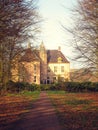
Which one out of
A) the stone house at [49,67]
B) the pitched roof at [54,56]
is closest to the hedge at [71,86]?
the stone house at [49,67]

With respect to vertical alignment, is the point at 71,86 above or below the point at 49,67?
below

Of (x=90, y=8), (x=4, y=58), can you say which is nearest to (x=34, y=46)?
(x=4, y=58)

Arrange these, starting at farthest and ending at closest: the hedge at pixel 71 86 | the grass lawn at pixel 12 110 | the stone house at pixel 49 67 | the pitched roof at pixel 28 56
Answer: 1. the stone house at pixel 49 67
2. the hedge at pixel 71 86
3. the pitched roof at pixel 28 56
4. the grass lawn at pixel 12 110

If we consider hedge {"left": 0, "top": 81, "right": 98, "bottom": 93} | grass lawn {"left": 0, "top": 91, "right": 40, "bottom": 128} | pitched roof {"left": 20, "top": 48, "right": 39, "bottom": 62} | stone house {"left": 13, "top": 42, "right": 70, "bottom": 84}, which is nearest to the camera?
grass lawn {"left": 0, "top": 91, "right": 40, "bottom": 128}

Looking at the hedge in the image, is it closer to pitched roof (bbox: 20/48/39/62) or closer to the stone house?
pitched roof (bbox: 20/48/39/62)

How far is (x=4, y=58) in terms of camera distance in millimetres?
37656

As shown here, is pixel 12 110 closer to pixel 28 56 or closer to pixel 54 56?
pixel 28 56

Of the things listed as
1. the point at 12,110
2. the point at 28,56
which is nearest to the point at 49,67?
the point at 28,56

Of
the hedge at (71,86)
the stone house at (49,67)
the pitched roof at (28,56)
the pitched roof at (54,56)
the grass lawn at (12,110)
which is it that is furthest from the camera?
the pitched roof at (54,56)

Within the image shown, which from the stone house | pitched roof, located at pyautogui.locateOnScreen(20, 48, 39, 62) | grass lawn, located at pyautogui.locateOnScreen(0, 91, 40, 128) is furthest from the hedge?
the stone house

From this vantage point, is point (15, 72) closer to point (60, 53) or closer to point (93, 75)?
point (93, 75)

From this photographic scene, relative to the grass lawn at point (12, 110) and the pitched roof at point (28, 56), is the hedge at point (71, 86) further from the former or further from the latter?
the grass lawn at point (12, 110)

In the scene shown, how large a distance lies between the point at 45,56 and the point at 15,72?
4486 centimetres

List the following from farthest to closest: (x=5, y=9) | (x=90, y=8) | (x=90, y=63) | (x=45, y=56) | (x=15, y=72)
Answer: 1. (x=45, y=56)
2. (x=15, y=72)
3. (x=90, y=63)
4. (x=90, y=8)
5. (x=5, y=9)
